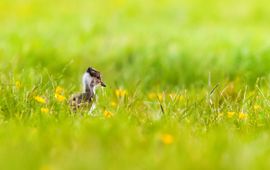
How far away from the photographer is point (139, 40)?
36.1ft

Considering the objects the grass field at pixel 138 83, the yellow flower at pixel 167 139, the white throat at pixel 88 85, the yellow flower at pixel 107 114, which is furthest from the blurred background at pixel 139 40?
the yellow flower at pixel 167 139

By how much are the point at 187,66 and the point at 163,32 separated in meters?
2.26

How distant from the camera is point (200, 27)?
539 inches

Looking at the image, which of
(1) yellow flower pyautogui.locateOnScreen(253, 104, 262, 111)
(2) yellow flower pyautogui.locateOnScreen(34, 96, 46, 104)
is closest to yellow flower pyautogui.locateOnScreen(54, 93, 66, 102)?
(2) yellow flower pyautogui.locateOnScreen(34, 96, 46, 104)

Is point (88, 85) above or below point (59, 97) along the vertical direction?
above

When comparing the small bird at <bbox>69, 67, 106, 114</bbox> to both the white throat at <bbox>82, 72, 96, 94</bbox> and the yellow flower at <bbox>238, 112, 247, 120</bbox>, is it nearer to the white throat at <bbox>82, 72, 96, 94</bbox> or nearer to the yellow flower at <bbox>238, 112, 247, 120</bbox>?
the white throat at <bbox>82, 72, 96, 94</bbox>

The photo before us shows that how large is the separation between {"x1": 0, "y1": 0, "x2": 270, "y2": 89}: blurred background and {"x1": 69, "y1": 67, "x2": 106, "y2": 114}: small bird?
394 millimetres

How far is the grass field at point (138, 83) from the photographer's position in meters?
4.18

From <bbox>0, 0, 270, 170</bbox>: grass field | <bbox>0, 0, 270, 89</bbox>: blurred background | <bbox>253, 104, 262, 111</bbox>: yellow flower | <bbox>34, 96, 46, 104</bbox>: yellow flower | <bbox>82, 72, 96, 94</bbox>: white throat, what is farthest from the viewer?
<bbox>0, 0, 270, 89</bbox>: blurred background

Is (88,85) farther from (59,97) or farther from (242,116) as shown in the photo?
(242,116)

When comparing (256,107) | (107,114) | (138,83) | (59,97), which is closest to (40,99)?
(59,97)

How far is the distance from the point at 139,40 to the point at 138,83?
4.72 metres

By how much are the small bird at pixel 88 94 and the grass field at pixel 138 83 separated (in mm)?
82

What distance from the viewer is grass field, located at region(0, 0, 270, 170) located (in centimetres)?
418
